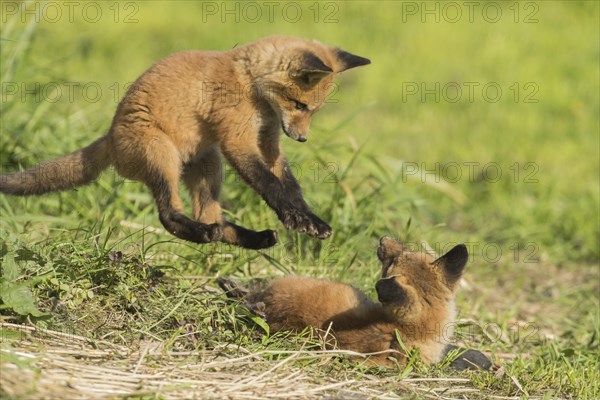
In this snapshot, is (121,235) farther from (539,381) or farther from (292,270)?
(539,381)

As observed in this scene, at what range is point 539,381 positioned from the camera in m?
5.10

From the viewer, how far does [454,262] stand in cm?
482

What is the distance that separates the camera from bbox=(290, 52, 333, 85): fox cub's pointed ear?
17.7 feet

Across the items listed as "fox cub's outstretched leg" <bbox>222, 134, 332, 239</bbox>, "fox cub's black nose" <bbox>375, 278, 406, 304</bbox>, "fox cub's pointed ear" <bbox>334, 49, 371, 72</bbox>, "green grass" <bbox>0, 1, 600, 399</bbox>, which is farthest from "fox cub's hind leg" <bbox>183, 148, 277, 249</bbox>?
"fox cub's black nose" <bbox>375, 278, 406, 304</bbox>

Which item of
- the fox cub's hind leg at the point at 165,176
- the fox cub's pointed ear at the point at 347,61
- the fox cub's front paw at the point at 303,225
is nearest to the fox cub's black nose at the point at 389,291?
the fox cub's front paw at the point at 303,225

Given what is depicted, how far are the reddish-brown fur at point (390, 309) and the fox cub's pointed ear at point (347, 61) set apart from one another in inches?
48.1

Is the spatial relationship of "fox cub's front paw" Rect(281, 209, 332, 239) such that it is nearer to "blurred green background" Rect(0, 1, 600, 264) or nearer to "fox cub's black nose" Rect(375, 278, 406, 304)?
"fox cub's black nose" Rect(375, 278, 406, 304)

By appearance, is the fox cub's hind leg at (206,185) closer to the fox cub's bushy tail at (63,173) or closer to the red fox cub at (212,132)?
the red fox cub at (212,132)

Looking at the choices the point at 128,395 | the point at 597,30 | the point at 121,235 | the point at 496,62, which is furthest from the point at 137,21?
the point at 128,395

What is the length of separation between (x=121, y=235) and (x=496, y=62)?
783 centimetres

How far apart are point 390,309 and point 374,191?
2.79 m

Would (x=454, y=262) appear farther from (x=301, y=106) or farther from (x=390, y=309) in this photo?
(x=301, y=106)

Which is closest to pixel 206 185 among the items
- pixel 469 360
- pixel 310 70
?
pixel 310 70

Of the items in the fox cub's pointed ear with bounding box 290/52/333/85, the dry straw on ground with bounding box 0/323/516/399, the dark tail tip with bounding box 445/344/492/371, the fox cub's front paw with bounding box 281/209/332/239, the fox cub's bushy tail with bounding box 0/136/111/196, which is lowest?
the dark tail tip with bounding box 445/344/492/371
